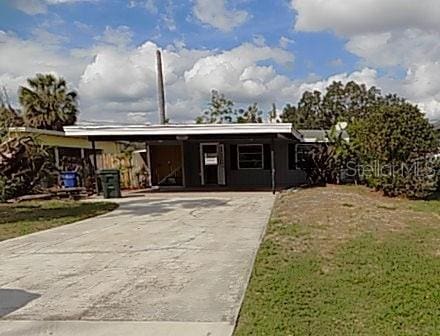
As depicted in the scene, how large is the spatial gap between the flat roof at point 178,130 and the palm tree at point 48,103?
10184 mm

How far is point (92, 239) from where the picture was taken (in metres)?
9.48

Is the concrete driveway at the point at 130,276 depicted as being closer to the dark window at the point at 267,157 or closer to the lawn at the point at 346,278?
the lawn at the point at 346,278

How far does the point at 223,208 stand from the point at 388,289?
8939 mm

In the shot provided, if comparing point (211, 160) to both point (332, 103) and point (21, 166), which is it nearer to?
point (21, 166)

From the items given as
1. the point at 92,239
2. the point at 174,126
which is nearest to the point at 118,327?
the point at 92,239

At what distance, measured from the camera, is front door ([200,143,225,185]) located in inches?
889

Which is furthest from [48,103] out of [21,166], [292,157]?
[292,157]

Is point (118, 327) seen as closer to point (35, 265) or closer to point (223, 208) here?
point (35, 265)

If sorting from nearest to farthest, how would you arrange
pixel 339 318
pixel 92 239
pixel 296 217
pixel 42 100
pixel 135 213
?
pixel 339 318 < pixel 92 239 < pixel 296 217 < pixel 135 213 < pixel 42 100

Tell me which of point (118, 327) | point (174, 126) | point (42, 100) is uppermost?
point (42, 100)

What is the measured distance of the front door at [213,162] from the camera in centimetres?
2258

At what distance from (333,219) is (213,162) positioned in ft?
40.7

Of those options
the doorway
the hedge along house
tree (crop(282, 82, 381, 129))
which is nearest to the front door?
the hedge along house

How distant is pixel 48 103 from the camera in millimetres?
27891
